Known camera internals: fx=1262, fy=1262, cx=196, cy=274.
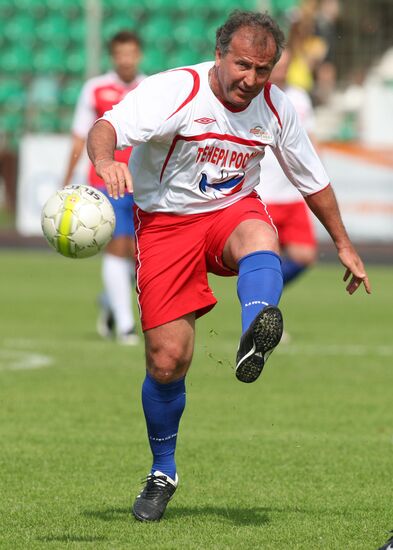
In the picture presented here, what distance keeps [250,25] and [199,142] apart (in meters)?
0.52

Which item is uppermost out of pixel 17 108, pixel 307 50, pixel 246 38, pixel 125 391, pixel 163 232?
pixel 246 38

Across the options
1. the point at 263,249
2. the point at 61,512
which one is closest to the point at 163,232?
the point at 263,249

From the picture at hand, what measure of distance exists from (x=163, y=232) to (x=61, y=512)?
4.03 ft

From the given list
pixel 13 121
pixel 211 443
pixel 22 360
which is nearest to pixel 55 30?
pixel 13 121

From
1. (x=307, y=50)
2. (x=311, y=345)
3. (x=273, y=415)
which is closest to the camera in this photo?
(x=273, y=415)

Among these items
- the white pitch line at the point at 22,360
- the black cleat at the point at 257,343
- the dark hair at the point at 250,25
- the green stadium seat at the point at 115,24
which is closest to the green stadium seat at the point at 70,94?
the green stadium seat at the point at 115,24

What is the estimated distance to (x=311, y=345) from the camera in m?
11.1

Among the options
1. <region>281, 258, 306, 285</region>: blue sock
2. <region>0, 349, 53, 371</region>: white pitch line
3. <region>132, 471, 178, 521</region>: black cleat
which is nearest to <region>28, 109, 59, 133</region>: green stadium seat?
<region>281, 258, 306, 285</region>: blue sock

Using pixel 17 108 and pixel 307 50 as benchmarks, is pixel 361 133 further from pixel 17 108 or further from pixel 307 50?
pixel 17 108

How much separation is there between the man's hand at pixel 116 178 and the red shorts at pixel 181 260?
72 cm

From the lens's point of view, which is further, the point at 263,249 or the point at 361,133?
the point at 361,133

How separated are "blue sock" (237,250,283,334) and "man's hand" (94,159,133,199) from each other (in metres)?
0.67

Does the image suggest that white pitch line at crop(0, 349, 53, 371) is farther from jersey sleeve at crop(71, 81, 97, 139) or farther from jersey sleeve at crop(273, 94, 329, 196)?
jersey sleeve at crop(273, 94, 329, 196)

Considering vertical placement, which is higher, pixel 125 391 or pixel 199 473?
pixel 199 473
